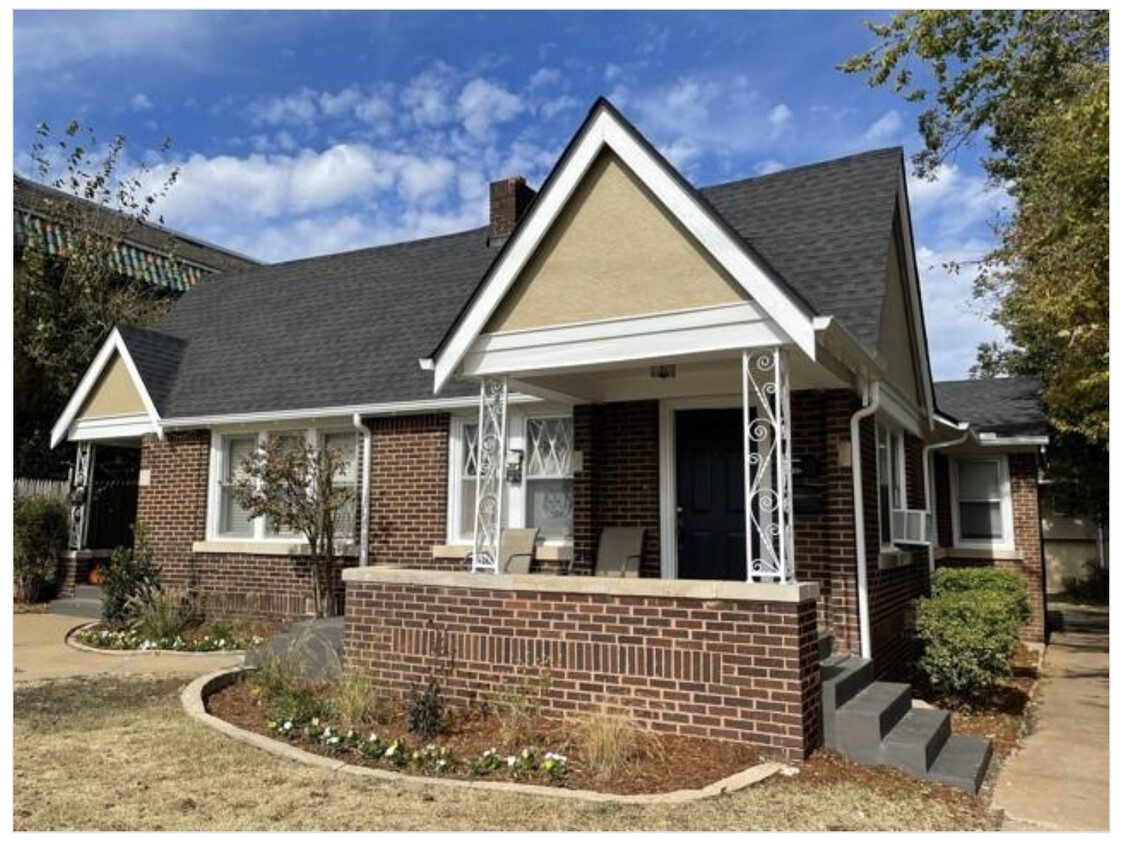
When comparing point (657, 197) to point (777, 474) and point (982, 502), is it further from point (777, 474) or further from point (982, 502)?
point (982, 502)

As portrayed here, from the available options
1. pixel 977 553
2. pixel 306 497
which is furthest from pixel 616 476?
pixel 977 553

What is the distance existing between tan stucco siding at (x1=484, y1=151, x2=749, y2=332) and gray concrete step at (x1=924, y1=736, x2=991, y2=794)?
12.4ft

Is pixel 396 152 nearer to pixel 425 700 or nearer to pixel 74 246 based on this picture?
pixel 425 700

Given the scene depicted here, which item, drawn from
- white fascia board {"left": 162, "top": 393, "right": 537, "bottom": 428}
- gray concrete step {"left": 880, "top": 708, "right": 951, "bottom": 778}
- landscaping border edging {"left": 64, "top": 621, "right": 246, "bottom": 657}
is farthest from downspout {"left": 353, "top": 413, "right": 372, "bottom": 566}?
gray concrete step {"left": 880, "top": 708, "right": 951, "bottom": 778}

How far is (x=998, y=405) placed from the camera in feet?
51.5

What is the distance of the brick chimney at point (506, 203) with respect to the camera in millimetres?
13891

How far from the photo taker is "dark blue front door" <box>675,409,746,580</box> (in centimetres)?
907

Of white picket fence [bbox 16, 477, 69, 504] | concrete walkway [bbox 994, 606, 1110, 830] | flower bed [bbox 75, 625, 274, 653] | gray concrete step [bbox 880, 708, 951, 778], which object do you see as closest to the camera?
concrete walkway [bbox 994, 606, 1110, 830]

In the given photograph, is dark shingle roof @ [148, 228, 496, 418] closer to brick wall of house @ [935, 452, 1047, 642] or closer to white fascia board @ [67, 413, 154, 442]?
white fascia board @ [67, 413, 154, 442]

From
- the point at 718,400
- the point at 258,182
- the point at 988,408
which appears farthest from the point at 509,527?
the point at 988,408

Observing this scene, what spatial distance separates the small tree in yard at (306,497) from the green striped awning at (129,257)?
1269 cm

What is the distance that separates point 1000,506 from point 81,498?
15.9 meters

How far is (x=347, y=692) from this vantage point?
678cm

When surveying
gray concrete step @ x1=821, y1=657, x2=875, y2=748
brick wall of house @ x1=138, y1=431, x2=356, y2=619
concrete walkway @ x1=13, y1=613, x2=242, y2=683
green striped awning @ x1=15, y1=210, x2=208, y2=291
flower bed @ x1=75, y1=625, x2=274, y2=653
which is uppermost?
green striped awning @ x1=15, y1=210, x2=208, y2=291
